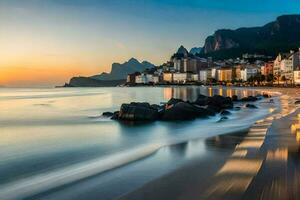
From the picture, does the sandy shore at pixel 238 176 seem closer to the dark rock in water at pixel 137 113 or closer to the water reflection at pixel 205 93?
the dark rock in water at pixel 137 113

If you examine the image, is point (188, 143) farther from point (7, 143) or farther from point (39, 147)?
point (7, 143)

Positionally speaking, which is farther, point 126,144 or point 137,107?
point 137,107

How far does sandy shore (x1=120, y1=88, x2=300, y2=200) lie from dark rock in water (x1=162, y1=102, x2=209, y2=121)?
10557mm

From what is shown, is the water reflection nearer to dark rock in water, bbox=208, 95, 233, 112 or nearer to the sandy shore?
dark rock in water, bbox=208, 95, 233, 112

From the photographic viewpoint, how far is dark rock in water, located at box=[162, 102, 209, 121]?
2427 cm

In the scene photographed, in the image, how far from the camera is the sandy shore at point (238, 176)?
7691 millimetres

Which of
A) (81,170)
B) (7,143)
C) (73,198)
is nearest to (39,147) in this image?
(7,143)

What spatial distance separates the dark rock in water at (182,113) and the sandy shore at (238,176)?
416 inches

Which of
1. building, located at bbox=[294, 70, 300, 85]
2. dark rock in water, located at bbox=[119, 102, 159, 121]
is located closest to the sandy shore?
dark rock in water, located at bbox=[119, 102, 159, 121]

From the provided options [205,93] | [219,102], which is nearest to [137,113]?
[219,102]

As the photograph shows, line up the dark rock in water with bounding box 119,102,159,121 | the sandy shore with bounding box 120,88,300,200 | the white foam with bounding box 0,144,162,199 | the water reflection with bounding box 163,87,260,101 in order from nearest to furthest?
the sandy shore with bounding box 120,88,300,200, the white foam with bounding box 0,144,162,199, the dark rock in water with bounding box 119,102,159,121, the water reflection with bounding box 163,87,260,101

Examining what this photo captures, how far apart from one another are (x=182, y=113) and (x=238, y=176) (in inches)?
614

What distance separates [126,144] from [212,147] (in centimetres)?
432

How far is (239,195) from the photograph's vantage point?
748 cm
